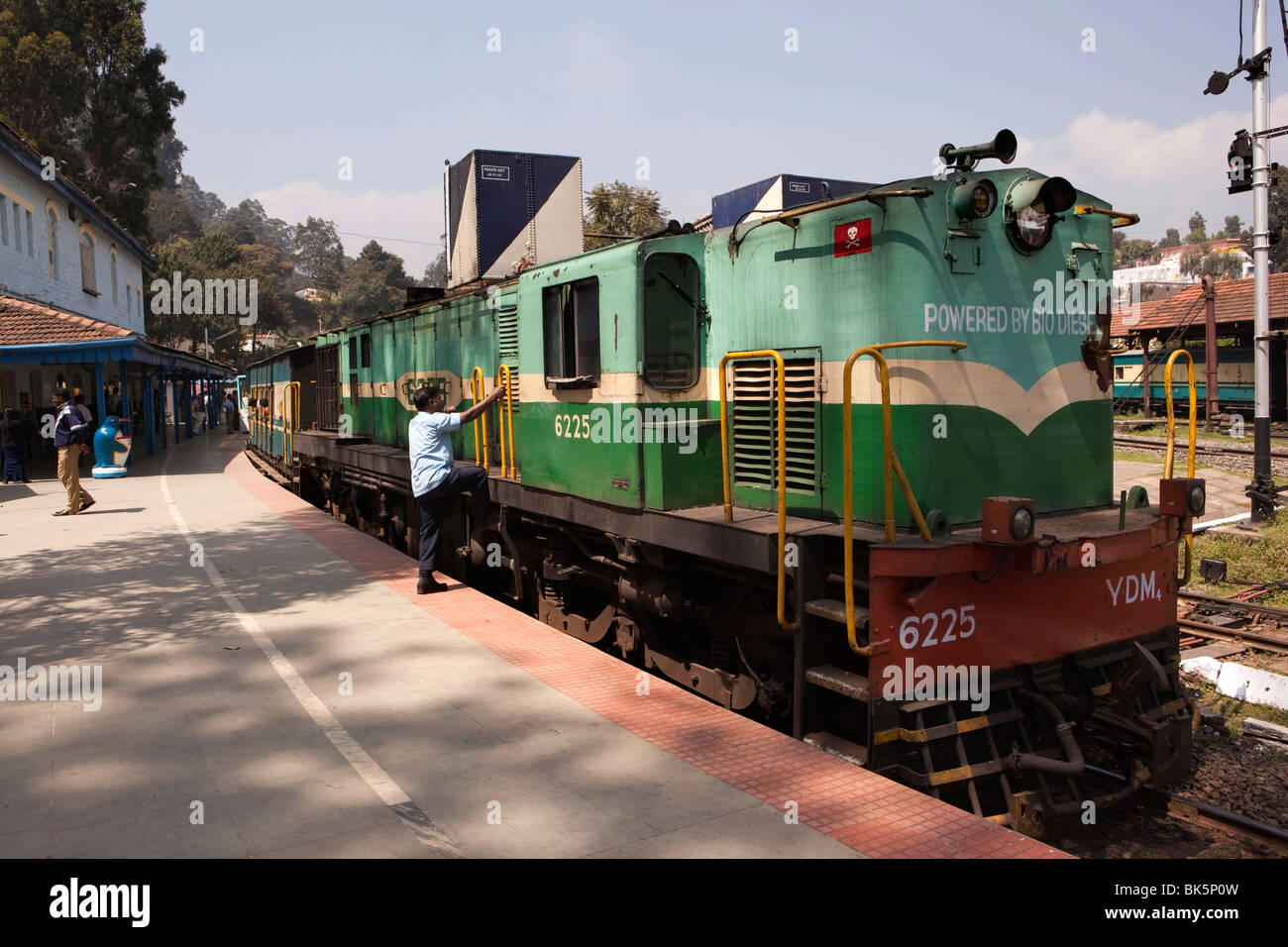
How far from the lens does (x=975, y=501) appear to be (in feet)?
17.1

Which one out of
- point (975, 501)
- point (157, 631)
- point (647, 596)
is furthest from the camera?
point (157, 631)

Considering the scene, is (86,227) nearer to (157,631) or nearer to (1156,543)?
(157,631)

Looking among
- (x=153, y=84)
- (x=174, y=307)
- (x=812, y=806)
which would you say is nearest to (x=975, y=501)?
(x=812, y=806)

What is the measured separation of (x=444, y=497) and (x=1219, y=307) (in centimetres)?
3229

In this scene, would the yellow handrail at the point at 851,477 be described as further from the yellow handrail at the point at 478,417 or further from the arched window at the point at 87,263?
the arched window at the point at 87,263

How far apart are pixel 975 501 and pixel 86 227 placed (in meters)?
31.1

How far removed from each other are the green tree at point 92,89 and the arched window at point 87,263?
12.2 meters

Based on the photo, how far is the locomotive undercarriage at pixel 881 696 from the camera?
4.65 meters

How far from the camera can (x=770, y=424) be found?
5.56 m

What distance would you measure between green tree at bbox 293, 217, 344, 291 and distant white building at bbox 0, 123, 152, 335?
114320 millimetres

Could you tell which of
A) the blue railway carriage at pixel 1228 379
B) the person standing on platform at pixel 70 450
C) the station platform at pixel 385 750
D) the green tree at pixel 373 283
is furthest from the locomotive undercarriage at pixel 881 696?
the green tree at pixel 373 283

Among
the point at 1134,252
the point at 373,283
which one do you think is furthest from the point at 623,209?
the point at 1134,252

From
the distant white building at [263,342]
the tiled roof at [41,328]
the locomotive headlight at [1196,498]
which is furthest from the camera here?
the distant white building at [263,342]
